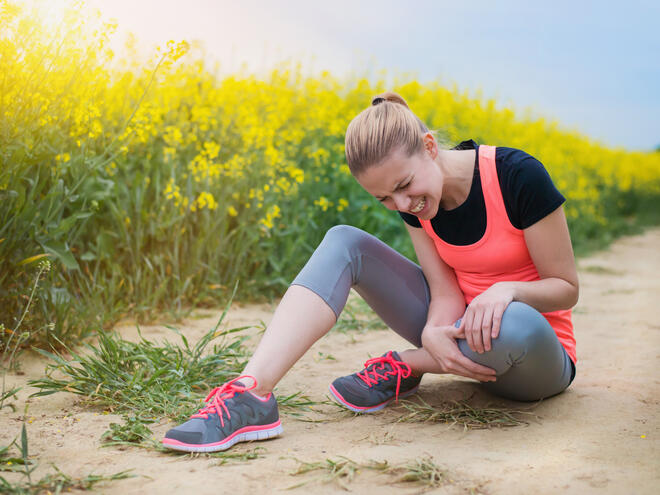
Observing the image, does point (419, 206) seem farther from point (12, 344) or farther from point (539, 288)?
point (12, 344)

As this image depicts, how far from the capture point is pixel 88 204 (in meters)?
3.19

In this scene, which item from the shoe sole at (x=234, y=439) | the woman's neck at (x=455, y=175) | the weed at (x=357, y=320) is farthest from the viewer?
the weed at (x=357, y=320)

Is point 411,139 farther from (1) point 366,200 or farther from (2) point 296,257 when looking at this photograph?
(1) point 366,200

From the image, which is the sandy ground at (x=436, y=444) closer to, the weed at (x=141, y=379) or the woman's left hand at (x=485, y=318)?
the weed at (x=141, y=379)

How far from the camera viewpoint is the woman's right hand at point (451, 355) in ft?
6.51

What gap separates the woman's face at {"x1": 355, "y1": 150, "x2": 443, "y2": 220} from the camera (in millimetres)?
1866

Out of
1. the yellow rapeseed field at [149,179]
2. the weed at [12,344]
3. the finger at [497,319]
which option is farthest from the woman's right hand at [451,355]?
the weed at [12,344]

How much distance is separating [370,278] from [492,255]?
1.36 ft

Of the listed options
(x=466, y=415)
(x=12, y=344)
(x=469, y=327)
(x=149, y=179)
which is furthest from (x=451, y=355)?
(x=149, y=179)

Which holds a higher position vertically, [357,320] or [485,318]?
[485,318]

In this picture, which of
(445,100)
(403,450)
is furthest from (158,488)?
(445,100)

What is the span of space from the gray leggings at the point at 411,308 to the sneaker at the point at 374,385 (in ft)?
0.45

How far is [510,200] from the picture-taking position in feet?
6.44

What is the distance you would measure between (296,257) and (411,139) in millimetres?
2329
